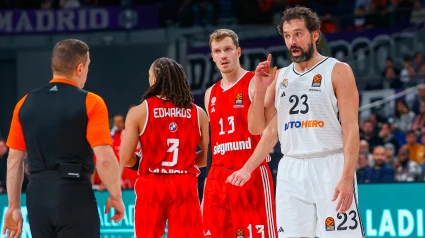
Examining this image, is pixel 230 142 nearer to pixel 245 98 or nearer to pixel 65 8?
pixel 245 98

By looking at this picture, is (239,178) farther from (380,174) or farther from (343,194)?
(380,174)

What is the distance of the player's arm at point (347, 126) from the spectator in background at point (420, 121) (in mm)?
9289

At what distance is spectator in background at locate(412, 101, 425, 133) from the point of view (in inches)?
594

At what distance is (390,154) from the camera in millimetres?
13289

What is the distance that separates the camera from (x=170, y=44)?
21.2 m

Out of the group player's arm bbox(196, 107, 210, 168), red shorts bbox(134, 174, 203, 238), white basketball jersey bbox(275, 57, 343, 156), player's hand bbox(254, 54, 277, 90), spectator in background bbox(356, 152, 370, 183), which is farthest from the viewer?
spectator in background bbox(356, 152, 370, 183)

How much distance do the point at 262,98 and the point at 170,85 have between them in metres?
1.25

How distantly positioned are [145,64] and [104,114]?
1698 centimetres

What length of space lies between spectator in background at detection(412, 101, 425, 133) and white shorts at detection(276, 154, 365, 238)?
928cm

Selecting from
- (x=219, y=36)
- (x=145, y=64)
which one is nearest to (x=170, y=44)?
(x=145, y=64)

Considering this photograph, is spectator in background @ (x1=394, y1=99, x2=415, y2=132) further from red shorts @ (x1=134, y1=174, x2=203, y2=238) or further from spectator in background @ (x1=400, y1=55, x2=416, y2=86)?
red shorts @ (x1=134, y1=174, x2=203, y2=238)

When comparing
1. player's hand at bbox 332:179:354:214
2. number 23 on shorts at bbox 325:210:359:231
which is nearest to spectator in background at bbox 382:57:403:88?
number 23 on shorts at bbox 325:210:359:231

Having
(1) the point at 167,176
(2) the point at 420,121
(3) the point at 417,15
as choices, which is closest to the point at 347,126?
(1) the point at 167,176

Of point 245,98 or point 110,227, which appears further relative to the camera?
point 110,227
